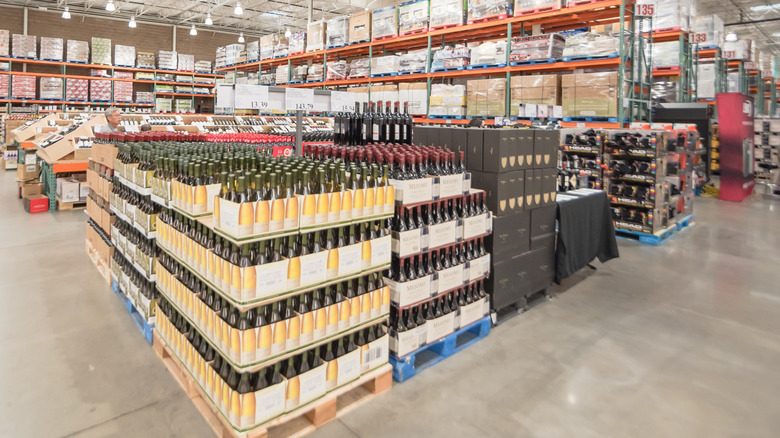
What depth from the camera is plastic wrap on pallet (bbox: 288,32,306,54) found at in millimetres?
11048

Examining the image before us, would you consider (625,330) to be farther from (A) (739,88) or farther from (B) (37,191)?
(A) (739,88)

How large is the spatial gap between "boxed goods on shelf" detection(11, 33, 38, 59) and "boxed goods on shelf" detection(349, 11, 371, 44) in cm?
1182

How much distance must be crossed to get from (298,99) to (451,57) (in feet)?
17.2

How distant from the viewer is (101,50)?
52.5 ft

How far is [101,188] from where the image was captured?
15.1 ft

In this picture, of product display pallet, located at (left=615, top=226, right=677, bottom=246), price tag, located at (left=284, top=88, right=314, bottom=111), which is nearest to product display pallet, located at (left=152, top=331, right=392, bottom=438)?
price tag, located at (left=284, top=88, right=314, bottom=111)

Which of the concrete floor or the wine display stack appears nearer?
the wine display stack

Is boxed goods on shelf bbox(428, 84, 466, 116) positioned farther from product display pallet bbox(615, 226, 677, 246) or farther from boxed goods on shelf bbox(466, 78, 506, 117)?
product display pallet bbox(615, 226, 677, 246)

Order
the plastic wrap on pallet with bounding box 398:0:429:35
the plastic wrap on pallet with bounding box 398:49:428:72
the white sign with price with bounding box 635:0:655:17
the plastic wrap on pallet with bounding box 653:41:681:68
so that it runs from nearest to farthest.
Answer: the white sign with price with bounding box 635:0:655:17
the plastic wrap on pallet with bounding box 398:0:429:35
the plastic wrap on pallet with bounding box 398:49:428:72
the plastic wrap on pallet with bounding box 653:41:681:68

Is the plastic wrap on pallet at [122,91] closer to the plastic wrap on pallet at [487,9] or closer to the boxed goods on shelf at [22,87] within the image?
the boxed goods on shelf at [22,87]

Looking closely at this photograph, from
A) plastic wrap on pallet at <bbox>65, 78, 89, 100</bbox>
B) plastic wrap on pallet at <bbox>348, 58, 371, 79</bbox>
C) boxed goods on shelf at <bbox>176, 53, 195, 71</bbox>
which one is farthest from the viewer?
boxed goods on shelf at <bbox>176, 53, 195, 71</bbox>

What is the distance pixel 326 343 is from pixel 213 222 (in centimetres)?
86

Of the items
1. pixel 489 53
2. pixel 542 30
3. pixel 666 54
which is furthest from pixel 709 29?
pixel 489 53

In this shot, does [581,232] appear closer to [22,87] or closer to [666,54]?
[666,54]
